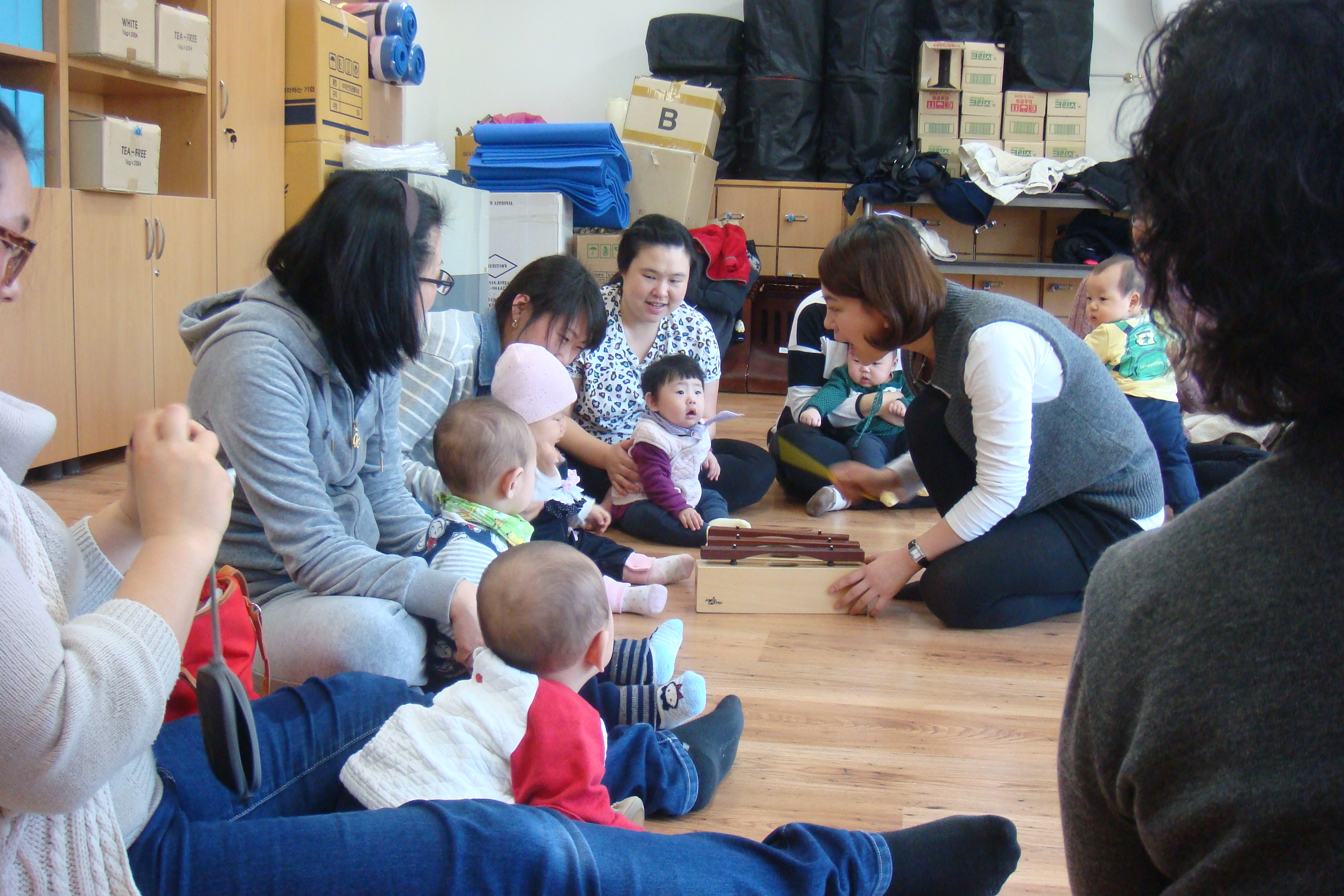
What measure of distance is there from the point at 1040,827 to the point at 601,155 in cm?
393

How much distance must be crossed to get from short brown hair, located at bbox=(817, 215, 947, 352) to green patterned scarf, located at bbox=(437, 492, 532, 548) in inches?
33.4

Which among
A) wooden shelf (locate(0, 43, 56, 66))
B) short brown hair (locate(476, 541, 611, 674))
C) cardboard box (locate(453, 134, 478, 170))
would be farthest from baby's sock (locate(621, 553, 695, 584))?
cardboard box (locate(453, 134, 478, 170))

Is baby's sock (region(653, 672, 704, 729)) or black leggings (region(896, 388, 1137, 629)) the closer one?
baby's sock (region(653, 672, 704, 729))

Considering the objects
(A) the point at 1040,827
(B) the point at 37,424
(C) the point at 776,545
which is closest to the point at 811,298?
(C) the point at 776,545

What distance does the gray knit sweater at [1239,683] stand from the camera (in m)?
0.54

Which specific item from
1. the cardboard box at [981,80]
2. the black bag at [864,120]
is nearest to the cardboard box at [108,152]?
the black bag at [864,120]

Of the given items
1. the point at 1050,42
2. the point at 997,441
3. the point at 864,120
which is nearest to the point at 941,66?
the point at 864,120

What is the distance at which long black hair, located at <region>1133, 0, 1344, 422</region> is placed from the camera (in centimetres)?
53

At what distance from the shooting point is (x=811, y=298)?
3.69 metres

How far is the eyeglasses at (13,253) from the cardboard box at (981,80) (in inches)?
215

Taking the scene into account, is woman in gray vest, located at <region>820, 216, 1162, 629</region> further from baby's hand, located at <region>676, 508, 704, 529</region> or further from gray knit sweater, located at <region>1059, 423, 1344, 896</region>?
gray knit sweater, located at <region>1059, 423, 1344, 896</region>

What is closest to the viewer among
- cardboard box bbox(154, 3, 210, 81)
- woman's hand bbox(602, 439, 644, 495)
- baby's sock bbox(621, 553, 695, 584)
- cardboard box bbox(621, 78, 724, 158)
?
baby's sock bbox(621, 553, 695, 584)

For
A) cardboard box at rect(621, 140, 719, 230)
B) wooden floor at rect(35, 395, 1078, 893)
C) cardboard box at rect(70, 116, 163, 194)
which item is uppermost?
cardboard box at rect(621, 140, 719, 230)

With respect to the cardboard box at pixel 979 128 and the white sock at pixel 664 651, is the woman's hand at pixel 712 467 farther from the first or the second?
the cardboard box at pixel 979 128
